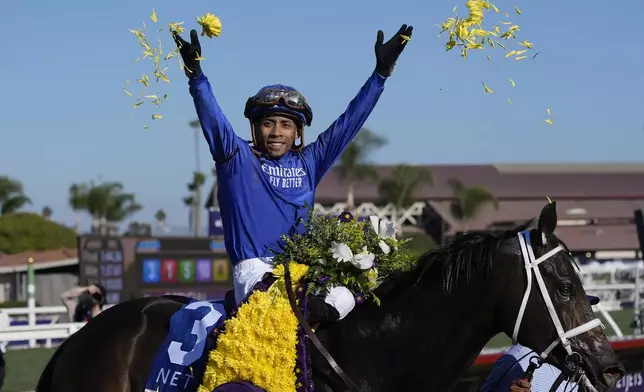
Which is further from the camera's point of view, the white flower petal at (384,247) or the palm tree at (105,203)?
the palm tree at (105,203)

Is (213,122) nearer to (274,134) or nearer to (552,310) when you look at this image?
(274,134)

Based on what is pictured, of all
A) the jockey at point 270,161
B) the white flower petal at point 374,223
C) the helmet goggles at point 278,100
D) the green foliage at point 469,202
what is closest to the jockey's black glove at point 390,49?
the jockey at point 270,161

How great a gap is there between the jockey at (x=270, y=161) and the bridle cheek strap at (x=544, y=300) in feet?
2.61

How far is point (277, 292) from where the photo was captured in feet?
14.1

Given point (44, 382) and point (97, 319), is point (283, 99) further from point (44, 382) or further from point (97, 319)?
point (44, 382)

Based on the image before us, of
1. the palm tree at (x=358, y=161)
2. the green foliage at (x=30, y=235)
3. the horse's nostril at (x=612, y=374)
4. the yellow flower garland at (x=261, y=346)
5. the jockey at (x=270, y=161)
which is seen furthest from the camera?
the palm tree at (x=358, y=161)

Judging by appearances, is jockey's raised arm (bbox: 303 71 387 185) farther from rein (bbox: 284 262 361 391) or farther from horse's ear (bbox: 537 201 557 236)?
horse's ear (bbox: 537 201 557 236)

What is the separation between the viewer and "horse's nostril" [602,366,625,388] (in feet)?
12.8

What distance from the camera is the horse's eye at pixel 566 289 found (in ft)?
13.1

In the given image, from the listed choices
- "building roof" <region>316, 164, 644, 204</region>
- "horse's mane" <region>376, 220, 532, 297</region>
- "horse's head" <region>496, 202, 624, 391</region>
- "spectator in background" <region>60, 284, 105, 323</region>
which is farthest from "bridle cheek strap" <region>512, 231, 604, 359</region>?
"building roof" <region>316, 164, 644, 204</region>

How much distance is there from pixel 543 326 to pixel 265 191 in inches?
57.7

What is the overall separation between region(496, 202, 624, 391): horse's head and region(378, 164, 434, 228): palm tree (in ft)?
174

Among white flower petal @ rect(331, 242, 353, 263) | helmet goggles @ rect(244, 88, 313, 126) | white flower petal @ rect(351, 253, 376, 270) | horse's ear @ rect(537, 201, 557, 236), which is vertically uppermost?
helmet goggles @ rect(244, 88, 313, 126)

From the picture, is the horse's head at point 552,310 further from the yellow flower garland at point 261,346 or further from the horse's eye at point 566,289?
the yellow flower garland at point 261,346
